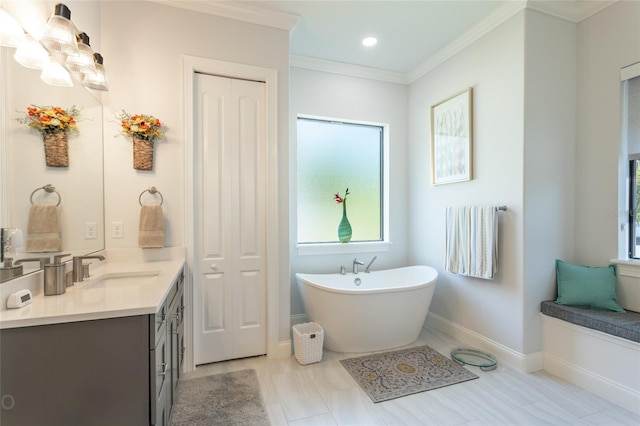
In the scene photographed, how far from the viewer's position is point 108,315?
117 centimetres

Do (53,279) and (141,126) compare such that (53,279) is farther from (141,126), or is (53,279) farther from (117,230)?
(141,126)

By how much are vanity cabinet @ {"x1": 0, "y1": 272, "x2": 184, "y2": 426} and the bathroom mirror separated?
1.51ft

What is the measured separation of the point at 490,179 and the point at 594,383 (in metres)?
1.64

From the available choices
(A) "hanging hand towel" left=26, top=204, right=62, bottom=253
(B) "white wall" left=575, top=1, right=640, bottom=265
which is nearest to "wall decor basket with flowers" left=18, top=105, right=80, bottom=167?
(A) "hanging hand towel" left=26, top=204, right=62, bottom=253

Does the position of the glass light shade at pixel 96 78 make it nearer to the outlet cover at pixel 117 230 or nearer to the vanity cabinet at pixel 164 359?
the outlet cover at pixel 117 230

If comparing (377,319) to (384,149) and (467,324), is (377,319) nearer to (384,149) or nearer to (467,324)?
(467,324)

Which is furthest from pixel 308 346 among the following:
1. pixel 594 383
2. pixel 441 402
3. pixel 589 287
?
pixel 589 287

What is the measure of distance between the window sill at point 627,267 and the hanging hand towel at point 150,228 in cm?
343

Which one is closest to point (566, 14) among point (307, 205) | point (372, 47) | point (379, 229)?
point (372, 47)

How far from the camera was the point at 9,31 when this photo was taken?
1.24 meters

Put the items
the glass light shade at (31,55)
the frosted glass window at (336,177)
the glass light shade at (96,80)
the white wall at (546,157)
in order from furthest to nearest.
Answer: the frosted glass window at (336,177)
the white wall at (546,157)
the glass light shade at (96,80)
the glass light shade at (31,55)

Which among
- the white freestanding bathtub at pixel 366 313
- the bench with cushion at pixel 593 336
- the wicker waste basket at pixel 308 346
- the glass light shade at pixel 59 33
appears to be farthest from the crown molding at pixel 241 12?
the bench with cushion at pixel 593 336

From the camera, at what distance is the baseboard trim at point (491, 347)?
7.90 ft

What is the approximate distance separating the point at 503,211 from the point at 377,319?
1416mm
